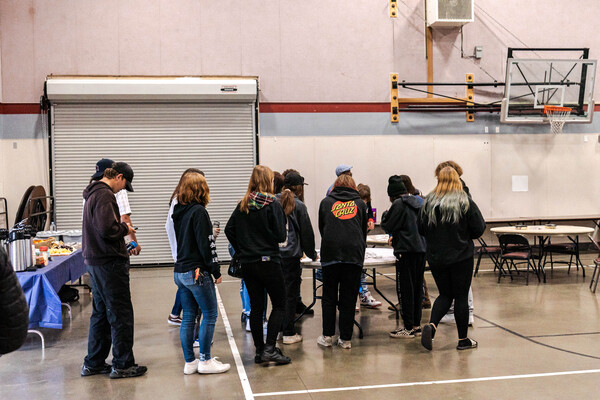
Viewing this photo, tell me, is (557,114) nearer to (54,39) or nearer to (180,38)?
(180,38)

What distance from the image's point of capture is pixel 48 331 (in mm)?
5992

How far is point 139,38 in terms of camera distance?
10.4 metres

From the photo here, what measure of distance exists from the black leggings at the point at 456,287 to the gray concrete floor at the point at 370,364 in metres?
0.31

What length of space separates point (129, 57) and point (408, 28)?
17.2 feet

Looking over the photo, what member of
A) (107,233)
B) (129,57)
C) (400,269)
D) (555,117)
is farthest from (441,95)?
(107,233)

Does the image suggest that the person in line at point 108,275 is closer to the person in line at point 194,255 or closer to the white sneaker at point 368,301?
the person in line at point 194,255

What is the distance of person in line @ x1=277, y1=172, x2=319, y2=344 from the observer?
5188mm

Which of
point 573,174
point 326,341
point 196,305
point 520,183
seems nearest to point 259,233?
point 196,305

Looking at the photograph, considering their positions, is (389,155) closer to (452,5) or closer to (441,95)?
(441,95)

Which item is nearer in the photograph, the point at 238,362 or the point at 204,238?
the point at 204,238

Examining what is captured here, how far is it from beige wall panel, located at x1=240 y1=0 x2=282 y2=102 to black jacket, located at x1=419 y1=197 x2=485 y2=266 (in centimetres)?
651

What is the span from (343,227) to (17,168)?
24.7 feet

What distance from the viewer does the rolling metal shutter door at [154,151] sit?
407 inches

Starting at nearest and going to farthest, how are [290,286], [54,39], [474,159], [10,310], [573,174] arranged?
1. [10,310]
2. [290,286]
3. [54,39]
4. [474,159]
5. [573,174]
